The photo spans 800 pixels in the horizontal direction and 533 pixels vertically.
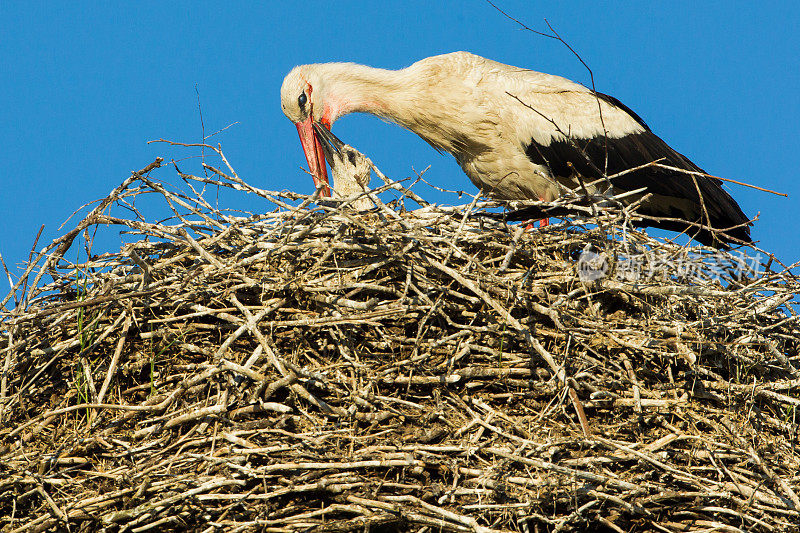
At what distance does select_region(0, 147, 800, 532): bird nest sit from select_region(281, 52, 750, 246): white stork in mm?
1104

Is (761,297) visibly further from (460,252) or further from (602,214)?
(460,252)

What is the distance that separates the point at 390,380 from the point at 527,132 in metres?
2.15

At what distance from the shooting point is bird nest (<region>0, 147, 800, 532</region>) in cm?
324

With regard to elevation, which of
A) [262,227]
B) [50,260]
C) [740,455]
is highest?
[262,227]

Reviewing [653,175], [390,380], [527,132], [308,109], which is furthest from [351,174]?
[653,175]

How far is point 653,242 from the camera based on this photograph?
4.18 m

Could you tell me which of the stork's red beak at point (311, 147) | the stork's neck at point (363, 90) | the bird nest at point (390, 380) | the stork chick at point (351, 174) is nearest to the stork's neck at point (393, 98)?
the stork's neck at point (363, 90)

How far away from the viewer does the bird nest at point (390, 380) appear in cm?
324

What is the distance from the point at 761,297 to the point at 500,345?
140 cm

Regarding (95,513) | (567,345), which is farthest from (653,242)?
(95,513)

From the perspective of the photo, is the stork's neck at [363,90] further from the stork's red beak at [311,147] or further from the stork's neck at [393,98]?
the stork's red beak at [311,147]

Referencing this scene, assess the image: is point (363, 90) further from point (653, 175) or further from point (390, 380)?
point (390, 380)

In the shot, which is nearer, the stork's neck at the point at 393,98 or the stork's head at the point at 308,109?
the stork's neck at the point at 393,98

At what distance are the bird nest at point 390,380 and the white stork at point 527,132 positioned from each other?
43.5 inches
